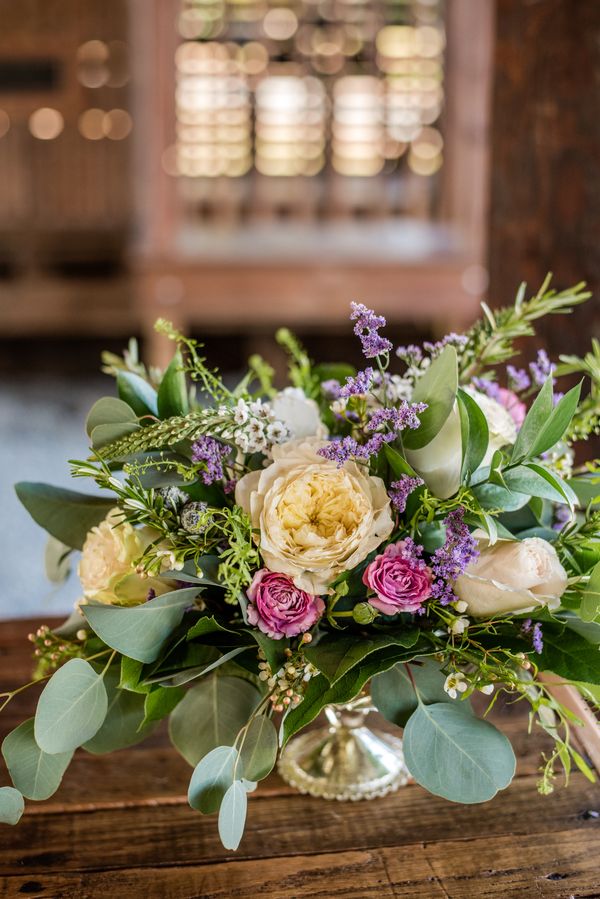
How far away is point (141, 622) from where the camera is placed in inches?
28.2

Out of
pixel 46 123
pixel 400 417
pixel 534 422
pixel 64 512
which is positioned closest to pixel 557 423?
pixel 534 422

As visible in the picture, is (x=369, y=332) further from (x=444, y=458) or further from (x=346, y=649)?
(x=346, y=649)

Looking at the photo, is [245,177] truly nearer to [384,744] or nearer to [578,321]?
[578,321]

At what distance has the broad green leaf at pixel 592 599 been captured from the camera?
710 millimetres

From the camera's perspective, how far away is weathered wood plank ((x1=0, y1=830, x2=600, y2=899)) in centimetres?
75

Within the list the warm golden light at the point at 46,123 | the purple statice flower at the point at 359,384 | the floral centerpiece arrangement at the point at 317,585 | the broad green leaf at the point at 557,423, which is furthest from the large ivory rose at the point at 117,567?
the warm golden light at the point at 46,123

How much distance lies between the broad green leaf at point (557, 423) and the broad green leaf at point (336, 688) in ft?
0.59

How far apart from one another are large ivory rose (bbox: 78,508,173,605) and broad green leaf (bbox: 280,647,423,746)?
142 millimetres

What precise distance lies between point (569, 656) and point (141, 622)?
0.33m

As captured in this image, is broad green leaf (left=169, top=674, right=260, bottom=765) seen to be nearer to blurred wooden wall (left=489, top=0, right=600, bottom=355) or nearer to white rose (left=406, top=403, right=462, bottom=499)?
white rose (left=406, top=403, right=462, bottom=499)

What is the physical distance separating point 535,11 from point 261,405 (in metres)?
1.15

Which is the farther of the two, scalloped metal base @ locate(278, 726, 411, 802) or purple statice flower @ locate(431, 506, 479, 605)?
scalloped metal base @ locate(278, 726, 411, 802)

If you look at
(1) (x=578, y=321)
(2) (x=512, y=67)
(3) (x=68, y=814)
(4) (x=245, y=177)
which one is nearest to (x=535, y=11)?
(2) (x=512, y=67)

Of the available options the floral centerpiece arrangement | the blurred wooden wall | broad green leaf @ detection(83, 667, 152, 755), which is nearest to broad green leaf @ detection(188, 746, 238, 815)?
the floral centerpiece arrangement
